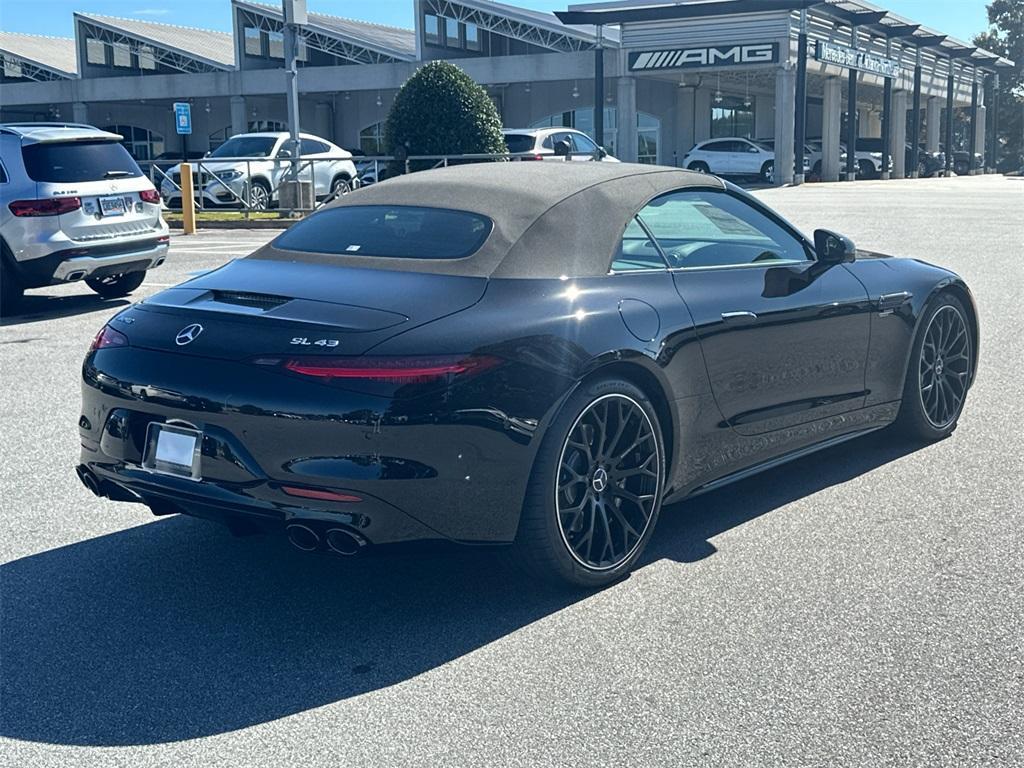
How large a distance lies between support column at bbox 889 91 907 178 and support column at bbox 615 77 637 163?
655 inches

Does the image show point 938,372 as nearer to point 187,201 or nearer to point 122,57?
point 187,201

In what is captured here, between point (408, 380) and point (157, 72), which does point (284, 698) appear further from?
point (157, 72)

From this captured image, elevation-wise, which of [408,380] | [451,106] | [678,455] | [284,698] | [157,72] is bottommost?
[284,698]

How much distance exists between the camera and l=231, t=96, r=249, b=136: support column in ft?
180

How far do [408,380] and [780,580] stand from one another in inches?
62.8

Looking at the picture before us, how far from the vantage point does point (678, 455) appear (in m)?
4.65

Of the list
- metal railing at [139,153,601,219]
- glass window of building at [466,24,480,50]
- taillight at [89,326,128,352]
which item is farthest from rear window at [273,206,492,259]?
glass window of building at [466,24,480,50]

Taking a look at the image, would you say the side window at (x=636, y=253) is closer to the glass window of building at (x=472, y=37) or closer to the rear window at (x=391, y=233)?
the rear window at (x=391, y=233)

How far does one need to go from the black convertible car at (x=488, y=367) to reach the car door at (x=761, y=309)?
0.04 ft

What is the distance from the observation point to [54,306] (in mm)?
12070

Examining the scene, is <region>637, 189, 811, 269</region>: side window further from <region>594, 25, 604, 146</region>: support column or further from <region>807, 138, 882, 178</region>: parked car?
<region>807, 138, 882, 178</region>: parked car

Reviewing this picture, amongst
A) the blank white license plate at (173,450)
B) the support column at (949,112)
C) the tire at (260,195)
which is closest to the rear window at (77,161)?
the blank white license plate at (173,450)

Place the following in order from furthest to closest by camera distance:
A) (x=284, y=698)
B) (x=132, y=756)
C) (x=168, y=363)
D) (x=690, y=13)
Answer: (x=690, y=13)
(x=168, y=363)
(x=284, y=698)
(x=132, y=756)

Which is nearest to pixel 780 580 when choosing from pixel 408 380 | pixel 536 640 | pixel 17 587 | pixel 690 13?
pixel 536 640
